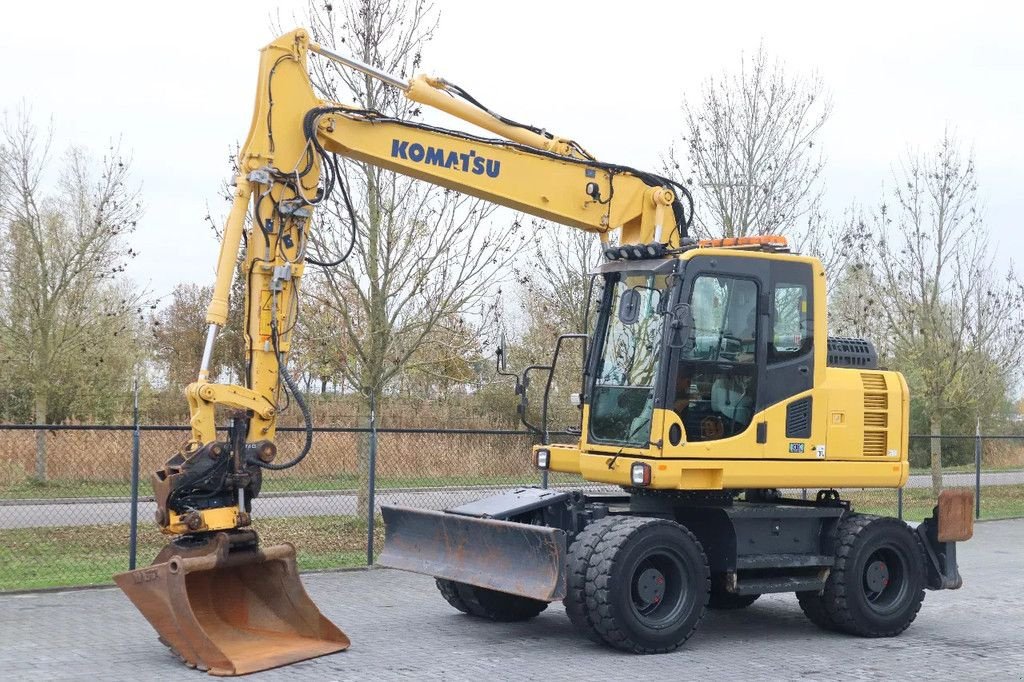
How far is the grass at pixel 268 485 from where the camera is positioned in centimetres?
1731

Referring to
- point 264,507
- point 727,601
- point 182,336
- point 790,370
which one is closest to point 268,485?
point 264,507

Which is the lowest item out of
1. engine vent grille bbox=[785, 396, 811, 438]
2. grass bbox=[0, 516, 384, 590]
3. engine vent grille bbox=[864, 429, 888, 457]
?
grass bbox=[0, 516, 384, 590]

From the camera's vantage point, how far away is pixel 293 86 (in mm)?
9484

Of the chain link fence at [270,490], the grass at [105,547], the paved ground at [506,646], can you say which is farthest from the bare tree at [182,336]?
the paved ground at [506,646]

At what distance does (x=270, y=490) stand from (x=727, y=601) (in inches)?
340

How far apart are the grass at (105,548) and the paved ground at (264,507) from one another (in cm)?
39

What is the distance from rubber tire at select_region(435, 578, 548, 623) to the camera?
414 inches

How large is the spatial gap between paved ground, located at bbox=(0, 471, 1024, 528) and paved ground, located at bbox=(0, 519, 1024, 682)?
435 centimetres

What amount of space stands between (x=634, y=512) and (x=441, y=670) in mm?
2618

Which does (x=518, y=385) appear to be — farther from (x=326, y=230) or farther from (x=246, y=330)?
(x=326, y=230)

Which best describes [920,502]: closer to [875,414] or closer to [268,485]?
[268,485]

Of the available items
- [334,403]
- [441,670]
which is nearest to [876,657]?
[441,670]

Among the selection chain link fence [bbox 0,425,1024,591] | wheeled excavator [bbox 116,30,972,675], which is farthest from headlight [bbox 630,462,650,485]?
chain link fence [bbox 0,425,1024,591]

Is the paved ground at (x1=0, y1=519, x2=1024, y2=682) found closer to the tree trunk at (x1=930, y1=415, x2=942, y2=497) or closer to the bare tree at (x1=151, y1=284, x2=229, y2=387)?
the tree trunk at (x1=930, y1=415, x2=942, y2=497)
